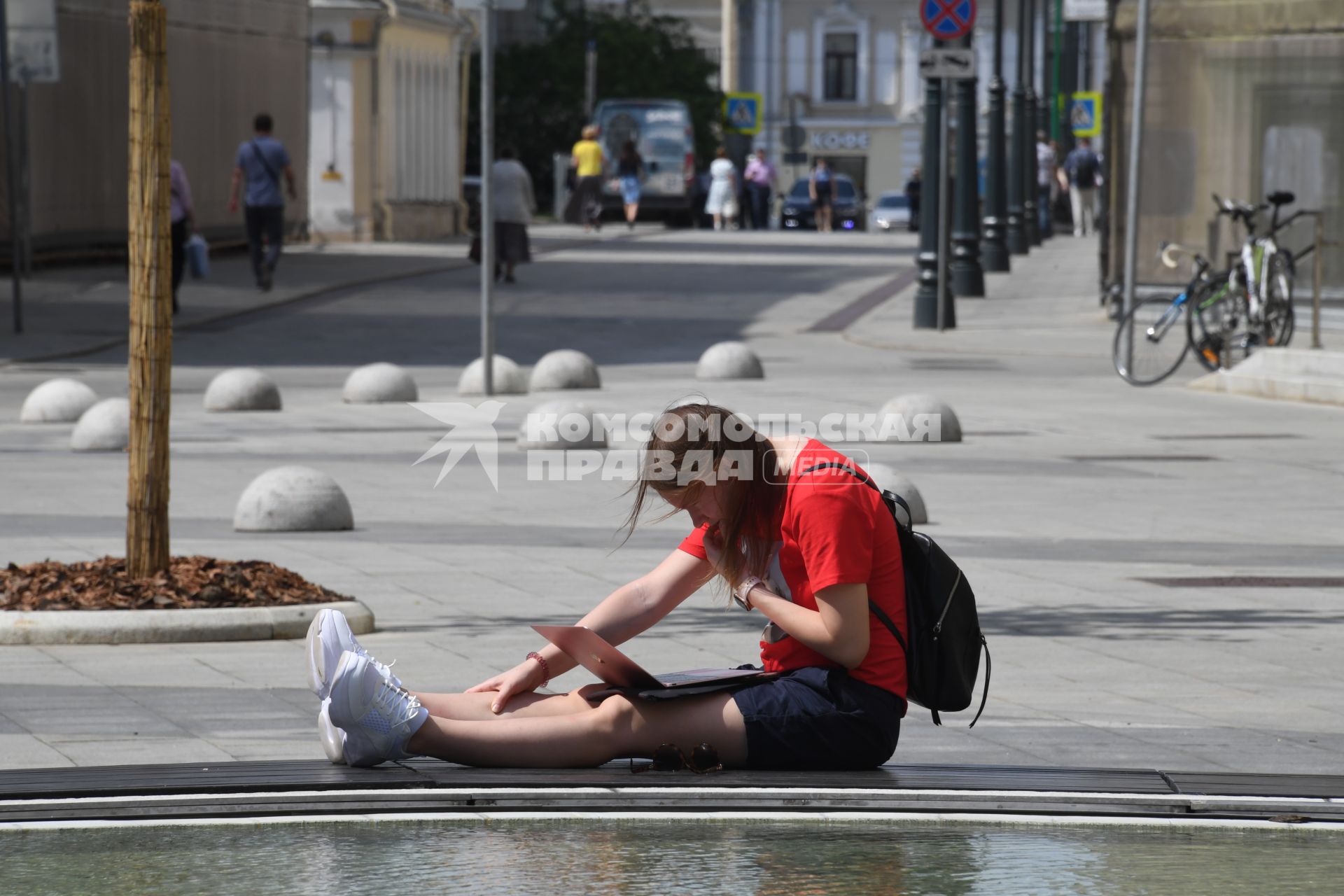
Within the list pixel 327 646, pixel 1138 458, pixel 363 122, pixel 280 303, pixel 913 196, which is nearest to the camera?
pixel 327 646

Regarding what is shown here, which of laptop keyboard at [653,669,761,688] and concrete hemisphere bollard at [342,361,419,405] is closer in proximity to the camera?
laptop keyboard at [653,669,761,688]

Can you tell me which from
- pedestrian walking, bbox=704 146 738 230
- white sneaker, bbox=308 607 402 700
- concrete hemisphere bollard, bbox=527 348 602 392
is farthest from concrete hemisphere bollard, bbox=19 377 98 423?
pedestrian walking, bbox=704 146 738 230

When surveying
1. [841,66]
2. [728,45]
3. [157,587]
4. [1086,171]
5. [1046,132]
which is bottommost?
[157,587]

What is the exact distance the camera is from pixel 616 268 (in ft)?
110

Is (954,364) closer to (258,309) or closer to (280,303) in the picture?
(258,309)

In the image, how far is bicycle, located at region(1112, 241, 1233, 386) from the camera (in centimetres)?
1803

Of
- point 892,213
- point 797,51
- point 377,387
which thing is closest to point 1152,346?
point 377,387

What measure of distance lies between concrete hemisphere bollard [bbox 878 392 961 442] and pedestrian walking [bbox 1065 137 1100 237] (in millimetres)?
34221

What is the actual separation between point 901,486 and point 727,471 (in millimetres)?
5204

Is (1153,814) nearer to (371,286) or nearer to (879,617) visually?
(879,617)

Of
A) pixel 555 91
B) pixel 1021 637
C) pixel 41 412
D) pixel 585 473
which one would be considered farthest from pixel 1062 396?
pixel 555 91

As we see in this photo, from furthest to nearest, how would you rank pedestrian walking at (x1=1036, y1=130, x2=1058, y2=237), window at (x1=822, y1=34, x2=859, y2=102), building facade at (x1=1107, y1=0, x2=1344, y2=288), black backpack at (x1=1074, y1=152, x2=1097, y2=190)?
window at (x1=822, y1=34, x2=859, y2=102) → pedestrian walking at (x1=1036, y1=130, x2=1058, y2=237) → black backpack at (x1=1074, y1=152, x2=1097, y2=190) → building facade at (x1=1107, y1=0, x2=1344, y2=288)

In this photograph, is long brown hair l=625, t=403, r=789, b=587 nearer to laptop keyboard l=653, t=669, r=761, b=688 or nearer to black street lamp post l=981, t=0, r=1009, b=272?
laptop keyboard l=653, t=669, r=761, b=688

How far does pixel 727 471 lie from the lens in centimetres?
502
